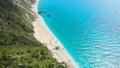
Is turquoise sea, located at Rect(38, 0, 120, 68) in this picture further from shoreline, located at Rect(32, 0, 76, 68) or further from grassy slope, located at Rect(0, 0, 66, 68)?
grassy slope, located at Rect(0, 0, 66, 68)

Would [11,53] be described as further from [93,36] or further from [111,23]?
[111,23]

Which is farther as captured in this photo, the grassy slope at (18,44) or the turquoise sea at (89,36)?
the turquoise sea at (89,36)

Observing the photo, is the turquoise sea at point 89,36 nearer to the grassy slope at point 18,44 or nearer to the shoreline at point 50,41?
the shoreline at point 50,41

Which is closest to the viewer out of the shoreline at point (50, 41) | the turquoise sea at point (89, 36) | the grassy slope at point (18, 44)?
the grassy slope at point (18, 44)

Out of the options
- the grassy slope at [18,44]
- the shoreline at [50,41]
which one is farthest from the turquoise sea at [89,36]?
the grassy slope at [18,44]

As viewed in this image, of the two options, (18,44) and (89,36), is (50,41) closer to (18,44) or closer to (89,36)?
(18,44)

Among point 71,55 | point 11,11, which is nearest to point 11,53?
point 71,55

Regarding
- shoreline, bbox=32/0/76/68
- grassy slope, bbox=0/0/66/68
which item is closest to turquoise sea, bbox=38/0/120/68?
shoreline, bbox=32/0/76/68

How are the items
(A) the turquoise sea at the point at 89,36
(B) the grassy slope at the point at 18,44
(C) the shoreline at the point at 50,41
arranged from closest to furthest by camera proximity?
(B) the grassy slope at the point at 18,44 < (C) the shoreline at the point at 50,41 < (A) the turquoise sea at the point at 89,36
